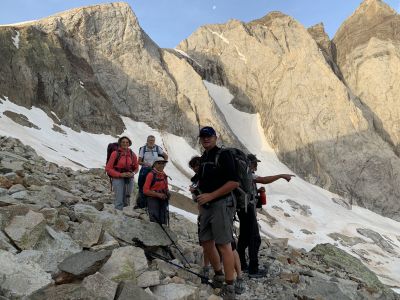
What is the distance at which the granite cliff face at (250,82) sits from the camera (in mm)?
54250

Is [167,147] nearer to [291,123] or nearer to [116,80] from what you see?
[116,80]

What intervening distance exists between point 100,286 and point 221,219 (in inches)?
82.0

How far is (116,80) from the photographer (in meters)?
65.1

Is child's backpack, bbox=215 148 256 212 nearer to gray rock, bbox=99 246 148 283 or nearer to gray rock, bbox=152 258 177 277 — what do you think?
gray rock, bbox=152 258 177 277

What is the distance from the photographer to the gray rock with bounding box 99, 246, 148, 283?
17.4 feet

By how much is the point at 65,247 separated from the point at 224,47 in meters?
87.6

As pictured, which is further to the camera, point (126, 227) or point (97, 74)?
point (97, 74)

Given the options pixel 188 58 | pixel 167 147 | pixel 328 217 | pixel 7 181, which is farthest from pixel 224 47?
pixel 7 181

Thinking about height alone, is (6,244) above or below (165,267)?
above

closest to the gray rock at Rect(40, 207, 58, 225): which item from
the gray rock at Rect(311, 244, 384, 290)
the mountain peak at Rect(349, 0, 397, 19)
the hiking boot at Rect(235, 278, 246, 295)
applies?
the hiking boot at Rect(235, 278, 246, 295)

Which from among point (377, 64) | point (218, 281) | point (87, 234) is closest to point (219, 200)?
point (218, 281)

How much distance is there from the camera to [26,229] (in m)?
5.57

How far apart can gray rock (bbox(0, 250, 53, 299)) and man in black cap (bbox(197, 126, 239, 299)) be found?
2373 millimetres

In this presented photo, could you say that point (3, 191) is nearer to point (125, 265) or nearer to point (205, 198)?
point (125, 265)
